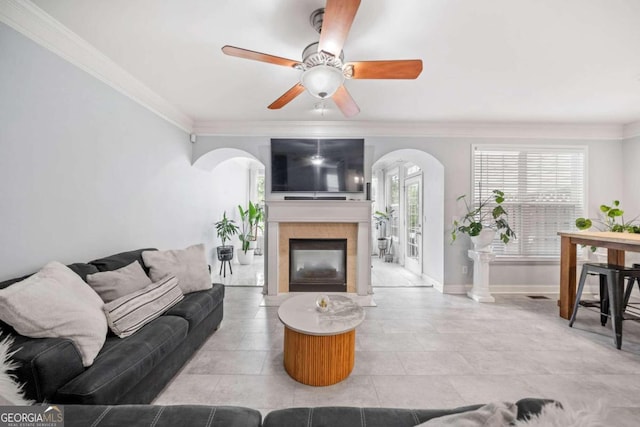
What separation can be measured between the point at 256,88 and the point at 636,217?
18.3ft

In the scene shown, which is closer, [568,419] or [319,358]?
[568,419]

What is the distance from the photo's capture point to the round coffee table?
1936 mm

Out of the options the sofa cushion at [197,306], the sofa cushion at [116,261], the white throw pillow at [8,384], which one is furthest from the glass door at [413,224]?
the white throw pillow at [8,384]

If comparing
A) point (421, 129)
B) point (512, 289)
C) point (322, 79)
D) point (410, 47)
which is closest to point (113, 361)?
point (322, 79)

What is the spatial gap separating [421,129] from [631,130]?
3038 mm

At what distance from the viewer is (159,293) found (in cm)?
211

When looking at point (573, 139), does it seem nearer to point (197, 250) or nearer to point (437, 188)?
point (437, 188)

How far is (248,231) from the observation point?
7.16 meters

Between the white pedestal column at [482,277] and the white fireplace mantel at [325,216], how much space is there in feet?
5.20

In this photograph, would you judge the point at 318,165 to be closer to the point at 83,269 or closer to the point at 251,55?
the point at 251,55

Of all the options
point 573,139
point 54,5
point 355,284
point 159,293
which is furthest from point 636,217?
point 54,5

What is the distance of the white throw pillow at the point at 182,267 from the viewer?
2424 mm

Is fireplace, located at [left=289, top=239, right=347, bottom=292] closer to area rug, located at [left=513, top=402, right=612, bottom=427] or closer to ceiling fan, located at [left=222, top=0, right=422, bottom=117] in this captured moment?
ceiling fan, located at [left=222, top=0, right=422, bottom=117]

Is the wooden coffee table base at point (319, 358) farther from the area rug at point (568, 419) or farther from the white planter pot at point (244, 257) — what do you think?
the white planter pot at point (244, 257)
